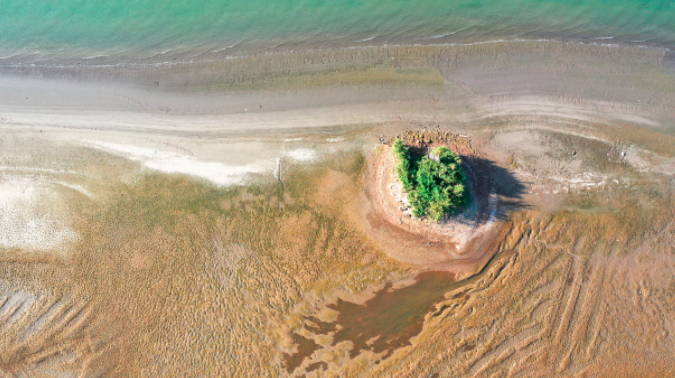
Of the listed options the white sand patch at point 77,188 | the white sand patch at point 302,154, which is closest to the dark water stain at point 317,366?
the white sand patch at point 302,154

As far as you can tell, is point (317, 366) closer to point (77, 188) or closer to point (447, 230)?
point (447, 230)

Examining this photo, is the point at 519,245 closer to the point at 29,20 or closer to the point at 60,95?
the point at 60,95

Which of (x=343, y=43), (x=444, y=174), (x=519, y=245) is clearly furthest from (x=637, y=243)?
(x=343, y=43)

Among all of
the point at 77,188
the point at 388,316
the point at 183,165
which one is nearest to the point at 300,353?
the point at 388,316

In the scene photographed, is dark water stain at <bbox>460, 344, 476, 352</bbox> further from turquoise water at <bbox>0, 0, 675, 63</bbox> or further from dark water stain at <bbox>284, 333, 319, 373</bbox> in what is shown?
turquoise water at <bbox>0, 0, 675, 63</bbox>

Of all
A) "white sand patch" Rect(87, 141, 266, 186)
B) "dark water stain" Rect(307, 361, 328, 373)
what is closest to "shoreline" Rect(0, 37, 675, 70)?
"white sand patch" Rect(87, 141, 266, 186)
